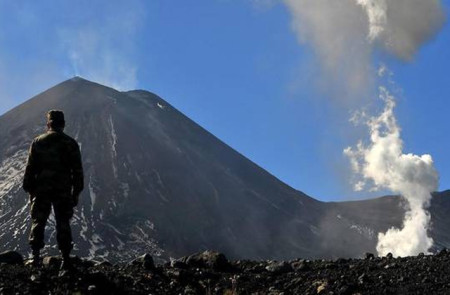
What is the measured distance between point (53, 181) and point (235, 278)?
4.62m

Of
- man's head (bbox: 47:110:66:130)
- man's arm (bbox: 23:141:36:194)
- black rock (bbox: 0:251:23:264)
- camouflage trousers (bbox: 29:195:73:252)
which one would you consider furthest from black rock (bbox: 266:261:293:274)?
black rock (bbox: 0:251:23:264)

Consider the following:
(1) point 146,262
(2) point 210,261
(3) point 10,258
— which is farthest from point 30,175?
(2) point 210,261

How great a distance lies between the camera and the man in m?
12.5

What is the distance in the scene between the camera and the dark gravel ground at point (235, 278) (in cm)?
1023

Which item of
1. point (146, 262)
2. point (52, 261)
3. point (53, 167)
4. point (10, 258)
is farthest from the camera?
point (10, 258)

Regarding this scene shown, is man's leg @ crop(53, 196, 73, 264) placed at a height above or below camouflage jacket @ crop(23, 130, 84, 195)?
below

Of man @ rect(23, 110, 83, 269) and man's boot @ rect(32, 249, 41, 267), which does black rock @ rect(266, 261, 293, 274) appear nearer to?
man @ rect(23, 110, 83, 269)

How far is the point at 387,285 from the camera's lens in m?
11.0

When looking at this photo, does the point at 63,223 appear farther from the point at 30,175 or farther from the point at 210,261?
the point at 210,261

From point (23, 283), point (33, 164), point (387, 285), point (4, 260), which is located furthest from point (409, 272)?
point (4, 260)

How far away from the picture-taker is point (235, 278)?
1301cm

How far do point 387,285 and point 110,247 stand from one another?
177 metres

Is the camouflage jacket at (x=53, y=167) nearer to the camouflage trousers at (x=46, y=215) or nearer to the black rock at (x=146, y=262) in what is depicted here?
the camouflage trousers at (x=46, y=215)

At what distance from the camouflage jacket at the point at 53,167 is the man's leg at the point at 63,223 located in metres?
0.24
